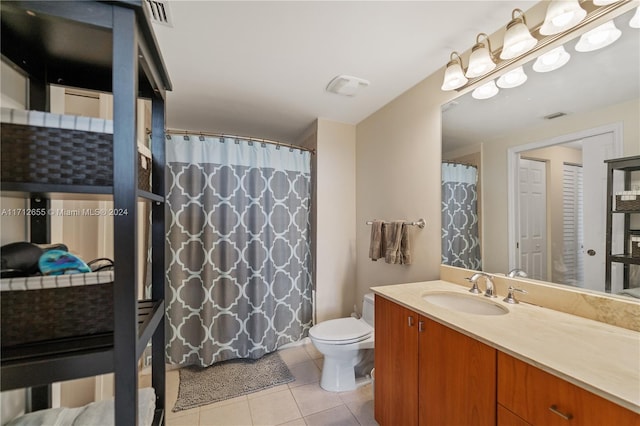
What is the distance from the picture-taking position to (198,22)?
1354 mm

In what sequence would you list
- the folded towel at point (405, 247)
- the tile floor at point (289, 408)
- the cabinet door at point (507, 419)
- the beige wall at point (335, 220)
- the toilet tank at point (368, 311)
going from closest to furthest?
the cabinet door at point (507, 419), the tile floor at point (289, 408), the folded towel at point (405, 247), the toilet tank at point (368, 311), the beige wall at point (335, 220)

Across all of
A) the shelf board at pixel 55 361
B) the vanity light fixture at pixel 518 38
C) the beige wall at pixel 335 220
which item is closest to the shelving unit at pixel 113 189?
the shelf board at pixel 55 361

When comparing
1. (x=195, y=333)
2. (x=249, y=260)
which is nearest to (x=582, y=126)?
(x=249, y=260)

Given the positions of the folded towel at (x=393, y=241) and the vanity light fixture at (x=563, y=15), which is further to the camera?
the folded towel at (x=393, y=241)

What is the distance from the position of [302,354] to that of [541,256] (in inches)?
78.3

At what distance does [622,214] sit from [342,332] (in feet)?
5.23

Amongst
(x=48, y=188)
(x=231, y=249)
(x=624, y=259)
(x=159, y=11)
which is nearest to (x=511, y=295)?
(x=624, y=259)

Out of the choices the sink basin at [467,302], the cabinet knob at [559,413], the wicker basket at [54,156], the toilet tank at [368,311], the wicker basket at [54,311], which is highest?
the wicker basket at [54,156]

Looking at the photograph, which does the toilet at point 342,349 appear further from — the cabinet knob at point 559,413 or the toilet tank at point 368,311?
the cabinet knob at point 559,413

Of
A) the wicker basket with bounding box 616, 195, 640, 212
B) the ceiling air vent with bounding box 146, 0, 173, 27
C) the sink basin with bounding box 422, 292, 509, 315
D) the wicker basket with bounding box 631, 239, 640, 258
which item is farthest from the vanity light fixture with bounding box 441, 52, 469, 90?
the ceiling air vent with bounding box 146, 0, 173, 27

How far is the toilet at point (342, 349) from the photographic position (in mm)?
1780

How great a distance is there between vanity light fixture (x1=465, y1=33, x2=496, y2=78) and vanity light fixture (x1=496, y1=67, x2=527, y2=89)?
9cm

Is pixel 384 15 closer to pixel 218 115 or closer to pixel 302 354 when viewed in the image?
pixel 218 115

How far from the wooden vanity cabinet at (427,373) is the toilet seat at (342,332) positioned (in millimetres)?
299
